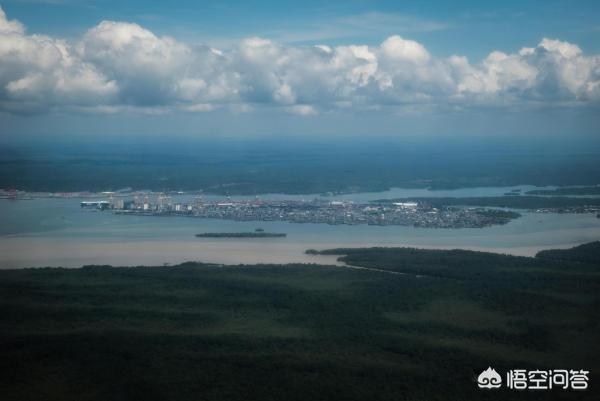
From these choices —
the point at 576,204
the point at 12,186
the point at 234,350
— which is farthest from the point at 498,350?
the point at 576,204

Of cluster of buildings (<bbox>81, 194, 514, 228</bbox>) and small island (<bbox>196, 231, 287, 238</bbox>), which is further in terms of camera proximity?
cluster of buildings (<bbox>81, 194, 514, 228</bbox>)

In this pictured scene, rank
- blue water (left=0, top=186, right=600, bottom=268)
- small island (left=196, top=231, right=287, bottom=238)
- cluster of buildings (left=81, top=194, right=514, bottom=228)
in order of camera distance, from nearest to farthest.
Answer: blue water (left=0, top=186, right=600, bottom=268) → small island (left=196, top=231, right=287, bottom=238) → cluster of buildings (left=81, top=194, right=514, bottom=228)

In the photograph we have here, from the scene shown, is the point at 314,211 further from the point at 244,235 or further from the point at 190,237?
the point at 190,237

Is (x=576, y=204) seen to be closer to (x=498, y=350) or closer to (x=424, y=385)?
(x=498, y=350)

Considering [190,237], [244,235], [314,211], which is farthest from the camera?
[314,211]

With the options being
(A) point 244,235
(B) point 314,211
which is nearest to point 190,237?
(A) point 244,235

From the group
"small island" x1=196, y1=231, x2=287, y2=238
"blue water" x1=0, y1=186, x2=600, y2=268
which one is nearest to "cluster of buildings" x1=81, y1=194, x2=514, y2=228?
"blue water" x1=0, y1=186, x2=600, y2=268

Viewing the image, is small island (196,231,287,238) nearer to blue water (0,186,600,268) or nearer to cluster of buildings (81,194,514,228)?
blue water (0,186,600,268)

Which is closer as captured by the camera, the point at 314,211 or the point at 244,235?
the point at 244,235
